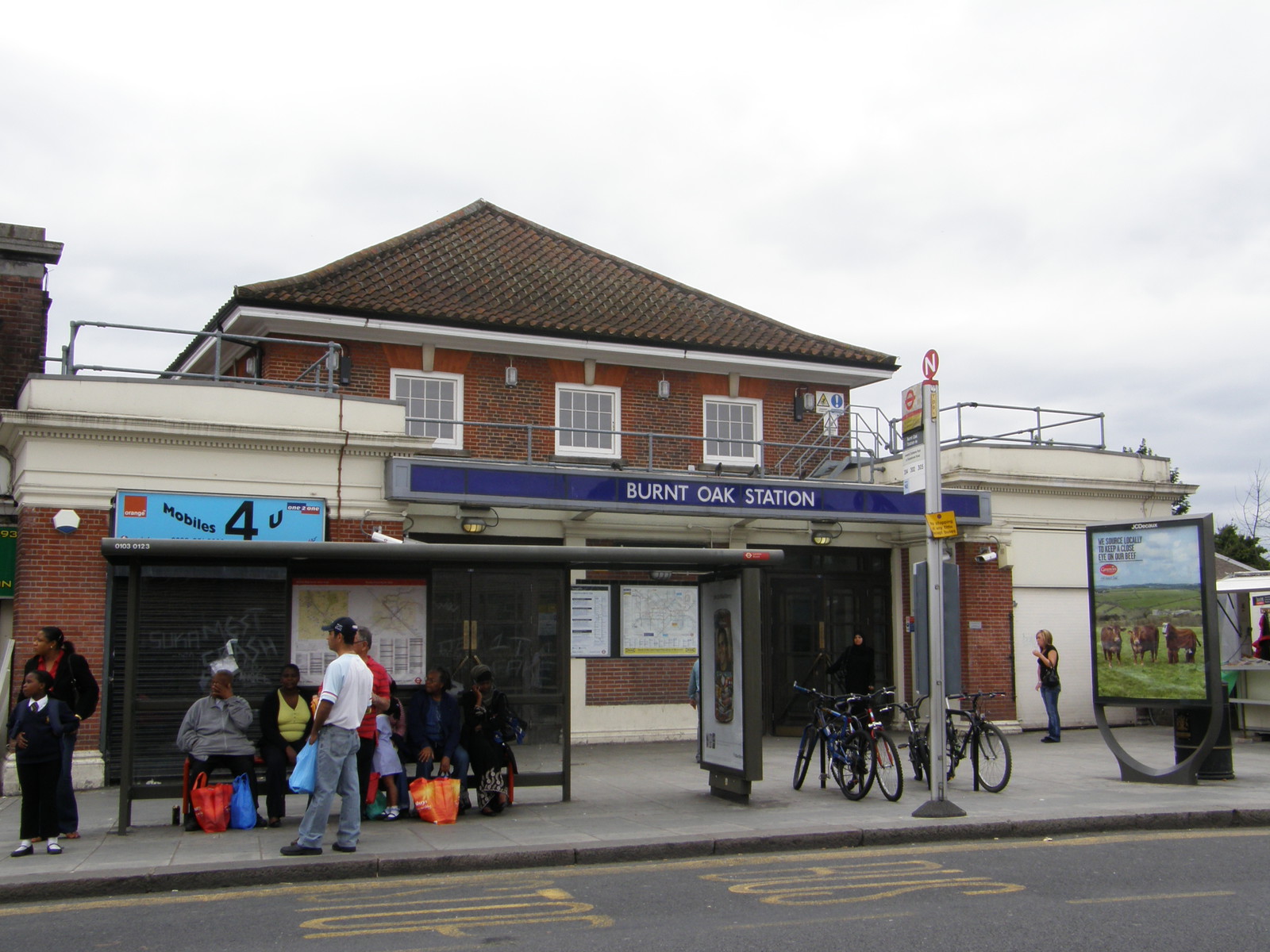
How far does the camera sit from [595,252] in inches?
947

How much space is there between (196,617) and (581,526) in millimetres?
7658

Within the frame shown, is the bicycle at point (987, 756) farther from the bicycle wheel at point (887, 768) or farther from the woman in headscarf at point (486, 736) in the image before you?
the woman in headscarf at point (486, 736)

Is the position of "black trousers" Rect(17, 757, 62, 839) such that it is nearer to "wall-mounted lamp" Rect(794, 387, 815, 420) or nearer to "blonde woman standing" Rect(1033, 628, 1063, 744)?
"blonde woman standing" Rect(1033, 628, 1063, 744)

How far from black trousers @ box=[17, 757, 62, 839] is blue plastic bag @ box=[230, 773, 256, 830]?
1.52 metres

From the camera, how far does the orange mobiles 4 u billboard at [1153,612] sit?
13234mm

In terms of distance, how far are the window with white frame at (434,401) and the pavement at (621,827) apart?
22.1 ft

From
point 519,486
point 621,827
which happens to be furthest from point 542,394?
point 621,827

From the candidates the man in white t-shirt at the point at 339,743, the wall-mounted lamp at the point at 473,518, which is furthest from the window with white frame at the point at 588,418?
the man in white t-shirt at the point at 339,743

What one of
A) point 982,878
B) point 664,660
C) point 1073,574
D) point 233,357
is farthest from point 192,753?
point 1073,574

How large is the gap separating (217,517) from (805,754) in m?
7.94

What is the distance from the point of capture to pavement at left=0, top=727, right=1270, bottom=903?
28.8ft

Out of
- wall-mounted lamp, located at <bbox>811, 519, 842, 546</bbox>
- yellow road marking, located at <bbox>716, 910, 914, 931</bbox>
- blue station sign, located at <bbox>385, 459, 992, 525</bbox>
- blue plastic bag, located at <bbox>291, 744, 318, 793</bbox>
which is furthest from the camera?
wall-mounted lamp, located at <bbox>811, 519, 842, 546</bbox>

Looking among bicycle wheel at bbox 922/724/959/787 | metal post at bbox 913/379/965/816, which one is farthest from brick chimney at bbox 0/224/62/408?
bicycle wheel at bbox 922/724/959/787

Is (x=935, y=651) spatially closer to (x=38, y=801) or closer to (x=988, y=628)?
(x=38, y=801)
